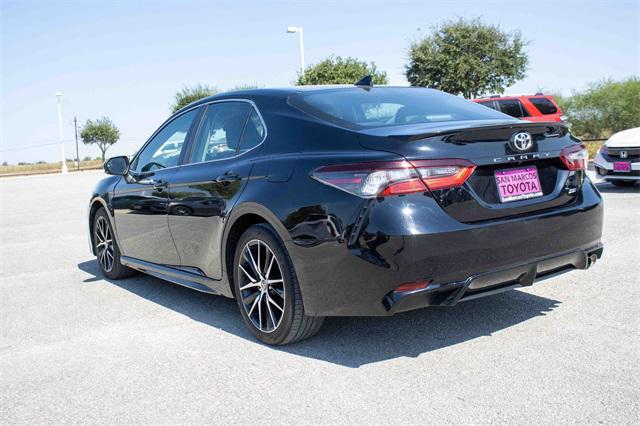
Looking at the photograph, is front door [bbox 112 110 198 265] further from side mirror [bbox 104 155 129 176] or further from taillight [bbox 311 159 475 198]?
taillight [bbox 311 159 475 198]

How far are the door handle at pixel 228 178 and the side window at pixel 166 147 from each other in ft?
2.91

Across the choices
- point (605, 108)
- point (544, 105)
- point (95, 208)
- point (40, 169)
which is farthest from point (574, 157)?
point (40, 169)

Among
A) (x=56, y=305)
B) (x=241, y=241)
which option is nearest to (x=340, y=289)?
(x=241, y=241)

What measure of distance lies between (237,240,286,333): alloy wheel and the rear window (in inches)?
654

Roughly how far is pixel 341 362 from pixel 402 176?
1141mm

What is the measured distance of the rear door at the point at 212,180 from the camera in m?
4.30

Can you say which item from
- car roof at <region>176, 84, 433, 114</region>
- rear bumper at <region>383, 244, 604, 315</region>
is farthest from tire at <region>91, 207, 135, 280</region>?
rear bumper at <region>383, 244, 604, 315</region>

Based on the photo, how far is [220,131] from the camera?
4.74 m

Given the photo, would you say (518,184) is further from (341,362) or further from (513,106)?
(513,106)

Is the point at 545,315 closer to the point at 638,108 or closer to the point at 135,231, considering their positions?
the point at 135,231

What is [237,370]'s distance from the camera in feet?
12.2

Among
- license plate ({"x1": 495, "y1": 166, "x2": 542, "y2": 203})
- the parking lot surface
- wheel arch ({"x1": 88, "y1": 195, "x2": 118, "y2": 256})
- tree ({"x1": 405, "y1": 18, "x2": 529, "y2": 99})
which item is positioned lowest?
the parking lot surface

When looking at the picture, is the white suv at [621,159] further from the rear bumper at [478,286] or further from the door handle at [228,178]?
the door handle at [228,178]

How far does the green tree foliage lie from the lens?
27.6 metres
